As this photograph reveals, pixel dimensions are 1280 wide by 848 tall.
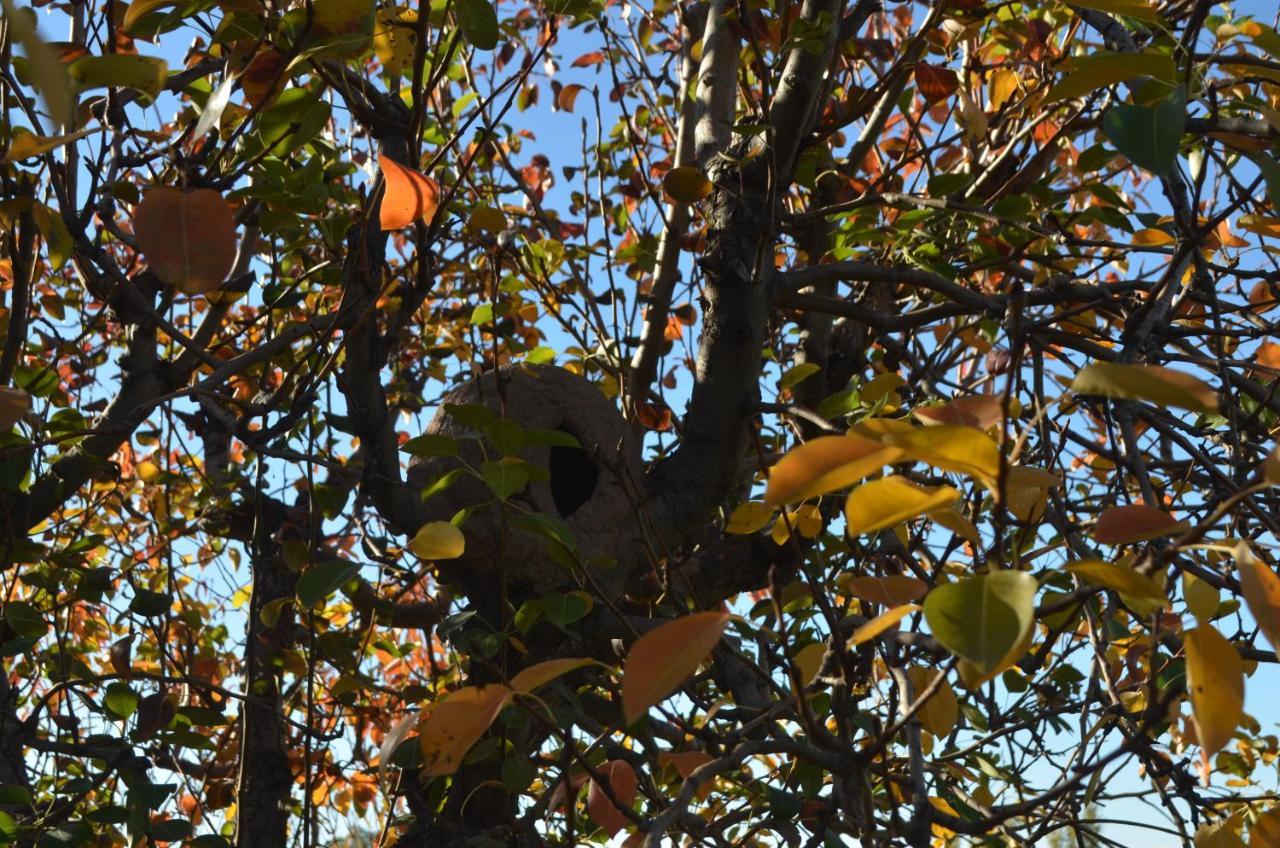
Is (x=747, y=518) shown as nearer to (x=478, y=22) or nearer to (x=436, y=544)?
(x=436, y=544)

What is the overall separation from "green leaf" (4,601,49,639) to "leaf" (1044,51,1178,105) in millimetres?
2040

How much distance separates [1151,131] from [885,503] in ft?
1.72

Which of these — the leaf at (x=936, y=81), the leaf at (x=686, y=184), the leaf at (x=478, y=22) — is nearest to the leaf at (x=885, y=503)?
the leaf at (x=478, y=22)

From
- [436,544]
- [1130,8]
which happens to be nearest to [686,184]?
[436,544]

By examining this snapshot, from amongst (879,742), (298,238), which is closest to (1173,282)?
(879,742)

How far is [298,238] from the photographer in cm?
231

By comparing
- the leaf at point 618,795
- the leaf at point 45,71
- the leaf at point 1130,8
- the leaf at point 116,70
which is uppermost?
the leaf at point 116,70

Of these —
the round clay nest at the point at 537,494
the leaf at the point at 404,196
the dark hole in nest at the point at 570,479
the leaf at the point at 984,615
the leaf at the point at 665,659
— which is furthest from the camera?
the dark hole in nest at the point at 570,479

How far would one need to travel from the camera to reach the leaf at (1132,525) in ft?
3.11

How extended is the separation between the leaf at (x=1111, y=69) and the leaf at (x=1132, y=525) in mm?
391

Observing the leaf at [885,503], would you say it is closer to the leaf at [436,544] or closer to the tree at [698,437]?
the tree at [698,437]

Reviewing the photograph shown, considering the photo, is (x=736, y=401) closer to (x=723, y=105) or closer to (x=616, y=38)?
(x=723, y=105)

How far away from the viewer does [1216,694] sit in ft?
2.48

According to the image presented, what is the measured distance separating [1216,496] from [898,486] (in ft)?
5.24
